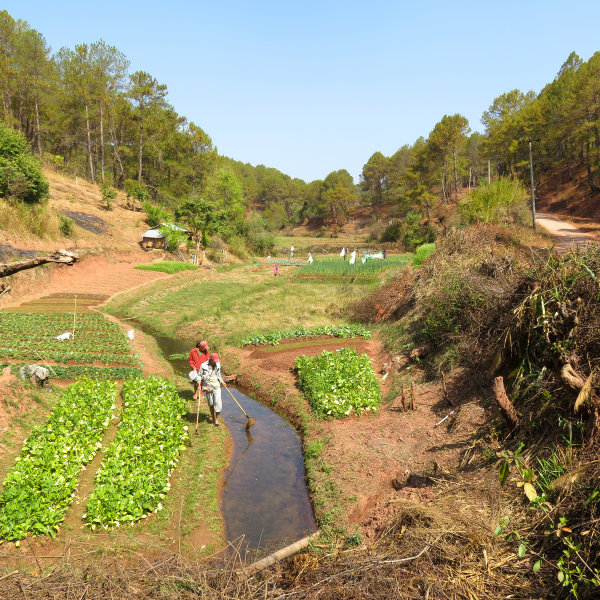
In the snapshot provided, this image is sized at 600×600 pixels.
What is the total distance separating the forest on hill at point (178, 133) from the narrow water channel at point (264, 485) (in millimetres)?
31821

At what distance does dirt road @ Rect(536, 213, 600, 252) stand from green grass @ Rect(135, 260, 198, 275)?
28983 millimetres

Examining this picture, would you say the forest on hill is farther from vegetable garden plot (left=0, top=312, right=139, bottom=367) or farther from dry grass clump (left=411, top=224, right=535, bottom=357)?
dry grass clump (left=411, top=224, right=535, bottom=357)

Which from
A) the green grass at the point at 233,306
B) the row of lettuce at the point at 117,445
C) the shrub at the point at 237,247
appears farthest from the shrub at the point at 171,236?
the row of lettuce at the point at 117,445

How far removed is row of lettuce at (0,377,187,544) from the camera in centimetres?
695

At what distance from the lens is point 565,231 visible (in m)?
35.1

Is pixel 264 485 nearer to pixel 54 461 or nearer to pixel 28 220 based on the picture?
pixel 54 461

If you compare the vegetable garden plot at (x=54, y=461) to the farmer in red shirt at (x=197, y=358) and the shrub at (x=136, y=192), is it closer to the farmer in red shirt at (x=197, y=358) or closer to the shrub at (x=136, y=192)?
the farmer in red shirt at (x=197, y=358)

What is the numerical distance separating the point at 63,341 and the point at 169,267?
60.9 feet

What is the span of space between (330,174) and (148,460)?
320 feet

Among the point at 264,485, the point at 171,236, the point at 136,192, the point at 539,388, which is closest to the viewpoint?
the point at 539,388

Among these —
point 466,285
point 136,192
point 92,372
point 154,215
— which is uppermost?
point 136,192

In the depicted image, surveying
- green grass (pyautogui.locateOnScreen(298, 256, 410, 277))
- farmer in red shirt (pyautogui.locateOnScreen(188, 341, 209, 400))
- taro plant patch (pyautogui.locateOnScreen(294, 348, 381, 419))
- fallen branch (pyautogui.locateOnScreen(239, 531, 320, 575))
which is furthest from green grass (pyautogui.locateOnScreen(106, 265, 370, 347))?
fallen branch (pyautogui.locateOnScreen(239, 531, 320, 575))

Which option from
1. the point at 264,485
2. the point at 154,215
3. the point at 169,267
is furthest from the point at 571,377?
the point at 154,215

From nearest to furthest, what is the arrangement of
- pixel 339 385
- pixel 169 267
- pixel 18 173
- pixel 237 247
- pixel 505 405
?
pixel 505 405 < pixel 339 385 < pixel 18 173 < pixel 169 267 < pixel 237 247
